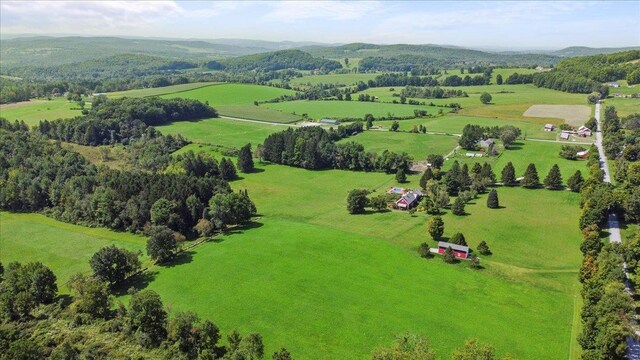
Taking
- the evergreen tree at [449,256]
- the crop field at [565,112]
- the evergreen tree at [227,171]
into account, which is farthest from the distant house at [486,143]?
the evergreen tree at [227,171]

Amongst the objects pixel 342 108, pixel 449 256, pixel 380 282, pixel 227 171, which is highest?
pixel 342 108

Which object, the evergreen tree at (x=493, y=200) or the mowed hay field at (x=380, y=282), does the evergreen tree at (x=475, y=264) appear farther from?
the evergreen tree at (x=493, y=200)

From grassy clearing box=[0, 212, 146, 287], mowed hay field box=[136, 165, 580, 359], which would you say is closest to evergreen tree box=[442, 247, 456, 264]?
mowed hay field box=[136, 165, 580, 359]

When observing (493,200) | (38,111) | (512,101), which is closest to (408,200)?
(493,200)

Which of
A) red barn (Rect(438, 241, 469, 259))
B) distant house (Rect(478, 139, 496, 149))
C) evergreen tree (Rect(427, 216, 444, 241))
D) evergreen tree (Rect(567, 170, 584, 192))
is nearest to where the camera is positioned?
red barn (Rect(438, 241, 469, 259))

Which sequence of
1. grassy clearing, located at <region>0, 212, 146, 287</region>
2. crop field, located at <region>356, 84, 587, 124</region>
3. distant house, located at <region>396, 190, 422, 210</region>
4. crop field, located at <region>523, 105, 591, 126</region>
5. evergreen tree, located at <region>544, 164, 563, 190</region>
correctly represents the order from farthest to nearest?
crop field, located at <region>356, 84, 587, 124</region> → crop field, located at <region>523, 105, 591, 126</region> → evergreen tree, located at <region>544, 164, 563, 190</region> → distant house, located at <region>396, 190, 422, 210</region> → grassy clearing, located at <region>0, 212, 146, 287</region>

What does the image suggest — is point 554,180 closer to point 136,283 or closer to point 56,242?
point 136,283

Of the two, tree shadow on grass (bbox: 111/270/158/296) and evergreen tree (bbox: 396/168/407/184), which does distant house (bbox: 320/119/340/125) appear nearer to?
evergreen tree (bbox: 396/168/407/184)
